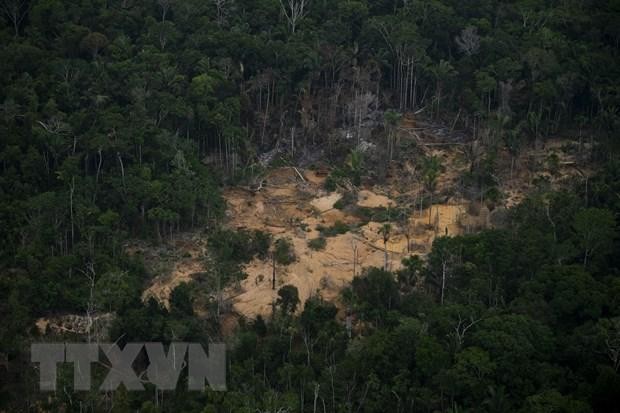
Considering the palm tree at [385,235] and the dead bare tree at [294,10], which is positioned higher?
the dead bare tree at [294,10]

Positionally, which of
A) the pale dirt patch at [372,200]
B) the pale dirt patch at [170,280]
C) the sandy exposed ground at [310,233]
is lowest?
the pale dirt patch at [170,280]

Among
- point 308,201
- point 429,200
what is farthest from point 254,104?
point 429,200

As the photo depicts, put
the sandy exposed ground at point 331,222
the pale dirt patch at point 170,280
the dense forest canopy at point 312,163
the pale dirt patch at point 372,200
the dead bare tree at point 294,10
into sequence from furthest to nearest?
the dead bare tree at point 294,10
the pale dirt patch at point 372,200
the sandy exposed ground at point 331,222
the pale dirt patch at point 170,280
the dense forest canopy at point 312,163

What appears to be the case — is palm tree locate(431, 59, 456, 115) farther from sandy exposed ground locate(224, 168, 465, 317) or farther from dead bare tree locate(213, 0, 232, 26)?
dead bare tree locate(213, 0, 232, 26)

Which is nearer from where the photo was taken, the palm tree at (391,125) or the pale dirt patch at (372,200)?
the pale dirt patch at (372,200)

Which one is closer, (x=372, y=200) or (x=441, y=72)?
(x=372, y=200)

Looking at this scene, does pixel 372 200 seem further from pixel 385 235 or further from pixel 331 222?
pixel 385 235

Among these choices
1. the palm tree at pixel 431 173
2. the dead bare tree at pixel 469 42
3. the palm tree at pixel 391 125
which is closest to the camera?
the palm tree at pixel 431 173

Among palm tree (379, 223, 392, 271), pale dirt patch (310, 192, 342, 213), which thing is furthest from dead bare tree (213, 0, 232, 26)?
palm tree (379, 223, 392, 271)

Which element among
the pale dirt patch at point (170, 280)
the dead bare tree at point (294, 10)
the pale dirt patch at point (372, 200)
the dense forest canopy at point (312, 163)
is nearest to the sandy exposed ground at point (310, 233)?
the pale dirt patch at point (372, 200)

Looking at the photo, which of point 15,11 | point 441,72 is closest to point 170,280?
point 441,72

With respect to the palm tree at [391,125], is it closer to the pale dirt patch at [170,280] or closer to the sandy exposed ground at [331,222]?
the sandy exposed ground at [331,222]
